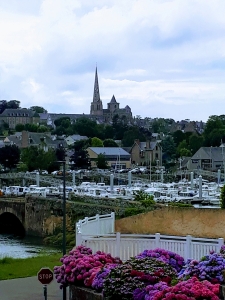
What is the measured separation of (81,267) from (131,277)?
7.56ft

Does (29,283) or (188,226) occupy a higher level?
(188,226)

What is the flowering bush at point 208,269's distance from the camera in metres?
12.9

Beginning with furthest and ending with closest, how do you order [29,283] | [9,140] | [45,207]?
1. [9,140]
2. [45,207]
3. [29,283]

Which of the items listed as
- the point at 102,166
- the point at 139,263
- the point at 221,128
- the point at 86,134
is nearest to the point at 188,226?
the point at 139,263

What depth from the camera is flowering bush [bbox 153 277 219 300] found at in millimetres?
11219

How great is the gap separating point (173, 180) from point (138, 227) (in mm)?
75499

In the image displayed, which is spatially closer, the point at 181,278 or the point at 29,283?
the point at 181,278

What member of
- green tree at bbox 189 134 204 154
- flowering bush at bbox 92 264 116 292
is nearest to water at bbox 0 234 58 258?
flowering bush at bbox 92 264 116 292

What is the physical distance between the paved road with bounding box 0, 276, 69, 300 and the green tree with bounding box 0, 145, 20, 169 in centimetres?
8899

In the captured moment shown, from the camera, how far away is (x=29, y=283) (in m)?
19.2

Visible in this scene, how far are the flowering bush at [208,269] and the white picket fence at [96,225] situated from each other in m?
6.24

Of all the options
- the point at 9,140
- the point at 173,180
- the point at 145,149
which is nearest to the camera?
the point at 173,180

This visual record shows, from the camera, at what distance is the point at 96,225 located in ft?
70.2

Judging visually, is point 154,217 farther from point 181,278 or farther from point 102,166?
point 102,166
